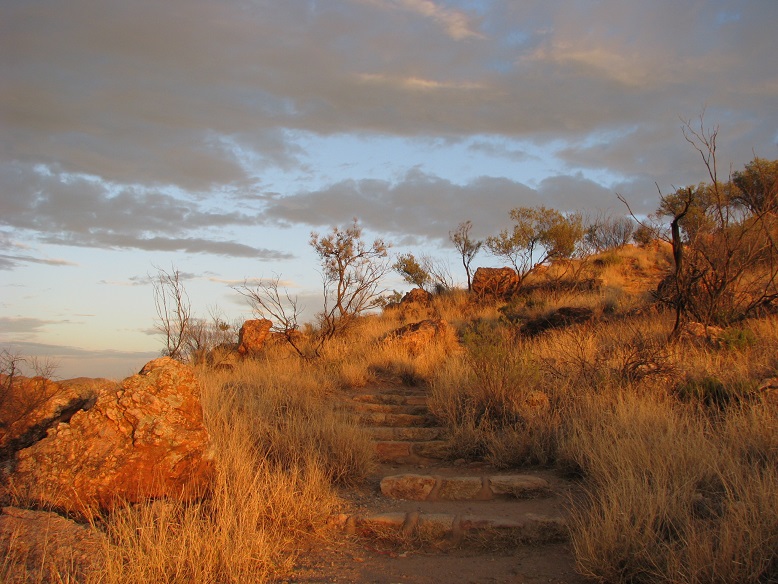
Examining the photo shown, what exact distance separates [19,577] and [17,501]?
128 centimetres

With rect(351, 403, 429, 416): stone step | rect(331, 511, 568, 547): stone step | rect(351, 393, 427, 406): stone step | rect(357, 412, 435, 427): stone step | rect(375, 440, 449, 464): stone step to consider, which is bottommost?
rect(331, 511, 568, 547): stone step

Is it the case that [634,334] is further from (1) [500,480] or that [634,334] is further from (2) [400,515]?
(2) [400,515]

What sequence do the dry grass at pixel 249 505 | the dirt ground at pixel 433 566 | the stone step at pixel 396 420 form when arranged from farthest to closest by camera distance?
the stone step at pixel 396 420
the dirt ground at pixel 433 566
the dry grass at pixel 249 505

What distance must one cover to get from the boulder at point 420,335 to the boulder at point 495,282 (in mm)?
6327

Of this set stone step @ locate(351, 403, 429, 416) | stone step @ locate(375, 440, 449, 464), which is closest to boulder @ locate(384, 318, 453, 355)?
stone step @ locate(351, 403, 429, 416)

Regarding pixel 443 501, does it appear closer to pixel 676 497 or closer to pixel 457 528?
pixel 457 528

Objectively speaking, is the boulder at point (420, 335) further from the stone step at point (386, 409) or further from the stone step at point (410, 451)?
the stone step at point (410, 451)

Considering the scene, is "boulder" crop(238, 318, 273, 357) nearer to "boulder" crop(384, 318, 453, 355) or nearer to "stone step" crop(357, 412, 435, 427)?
"boulder" crop(384, 318, 453, 355)

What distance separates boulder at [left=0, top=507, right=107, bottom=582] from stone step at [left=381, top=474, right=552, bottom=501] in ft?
10.6

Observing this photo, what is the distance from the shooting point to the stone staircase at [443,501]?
5035 mm

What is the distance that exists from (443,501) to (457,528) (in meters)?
0.98

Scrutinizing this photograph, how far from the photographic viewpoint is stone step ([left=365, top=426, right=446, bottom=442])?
840 cm

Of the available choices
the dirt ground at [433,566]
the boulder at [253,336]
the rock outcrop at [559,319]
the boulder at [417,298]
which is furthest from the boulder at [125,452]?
the boulder at [417,298]

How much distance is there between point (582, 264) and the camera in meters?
20.4
